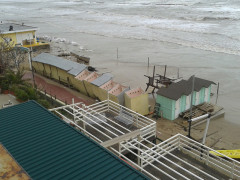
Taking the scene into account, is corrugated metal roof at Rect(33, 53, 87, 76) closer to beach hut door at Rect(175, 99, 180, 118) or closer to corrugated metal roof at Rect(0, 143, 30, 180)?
beach hut door at Rect(175, 99, 180, 118)

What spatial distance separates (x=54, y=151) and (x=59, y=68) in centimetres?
1605

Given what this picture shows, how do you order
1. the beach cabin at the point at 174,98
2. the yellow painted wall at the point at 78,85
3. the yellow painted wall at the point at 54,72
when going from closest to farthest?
the beach cabin at the point at 174,98
the yellow painted wall at the point at 78,85
the yellow painted wall at the point at 54,72

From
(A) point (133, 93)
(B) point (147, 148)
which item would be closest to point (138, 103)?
(A) point (133, 93)

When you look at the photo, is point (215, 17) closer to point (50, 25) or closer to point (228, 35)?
point (228, 35)

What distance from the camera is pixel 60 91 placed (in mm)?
22547

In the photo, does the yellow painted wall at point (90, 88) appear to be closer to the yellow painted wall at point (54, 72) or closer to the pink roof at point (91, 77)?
the pink roof at point (91, 77)

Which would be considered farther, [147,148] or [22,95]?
[22,95]

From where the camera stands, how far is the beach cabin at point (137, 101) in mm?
17781

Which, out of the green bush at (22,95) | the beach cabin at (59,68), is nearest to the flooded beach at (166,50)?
the beach cabin at (59,68)

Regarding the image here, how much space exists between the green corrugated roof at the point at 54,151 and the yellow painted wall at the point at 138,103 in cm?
779

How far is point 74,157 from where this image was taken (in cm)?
800

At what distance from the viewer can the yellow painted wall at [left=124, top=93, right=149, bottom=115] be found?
699 inches

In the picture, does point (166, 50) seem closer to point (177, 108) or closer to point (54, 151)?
point (177, 108)

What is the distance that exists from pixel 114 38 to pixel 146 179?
4518 centimetres
